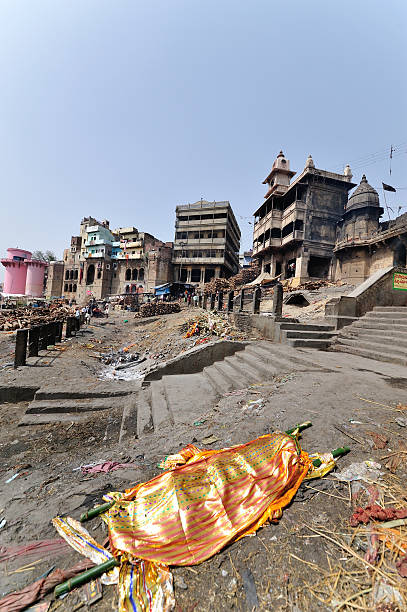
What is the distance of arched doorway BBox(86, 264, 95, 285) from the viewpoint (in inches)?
2030

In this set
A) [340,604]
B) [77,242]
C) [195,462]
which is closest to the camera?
[340,604]

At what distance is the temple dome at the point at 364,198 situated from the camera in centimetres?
2519

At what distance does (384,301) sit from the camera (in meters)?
9.05

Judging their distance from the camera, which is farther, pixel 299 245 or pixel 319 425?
pixel 299 245

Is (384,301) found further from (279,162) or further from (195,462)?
(279,162)

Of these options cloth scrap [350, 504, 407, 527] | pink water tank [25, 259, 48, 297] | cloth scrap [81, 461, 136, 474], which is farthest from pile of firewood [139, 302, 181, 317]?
pink water tank [25, 259, 48, 297]

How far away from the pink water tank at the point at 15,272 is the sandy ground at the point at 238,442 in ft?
207

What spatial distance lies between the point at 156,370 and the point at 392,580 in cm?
613

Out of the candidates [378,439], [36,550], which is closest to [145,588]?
[36,550]

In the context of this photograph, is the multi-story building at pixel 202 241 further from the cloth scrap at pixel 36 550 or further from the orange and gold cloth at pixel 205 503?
the cloth scrap at pixel 36 550

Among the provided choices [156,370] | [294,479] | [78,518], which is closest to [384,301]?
[156,370]

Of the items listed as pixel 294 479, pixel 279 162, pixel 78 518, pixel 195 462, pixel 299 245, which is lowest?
pixel 78 518

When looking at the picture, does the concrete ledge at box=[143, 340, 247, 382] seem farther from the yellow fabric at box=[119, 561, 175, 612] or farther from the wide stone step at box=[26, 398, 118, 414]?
the yellow fabric at box=[119, 561, 175, 612]

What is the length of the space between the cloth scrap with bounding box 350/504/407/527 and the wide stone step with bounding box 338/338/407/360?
4.78 m
